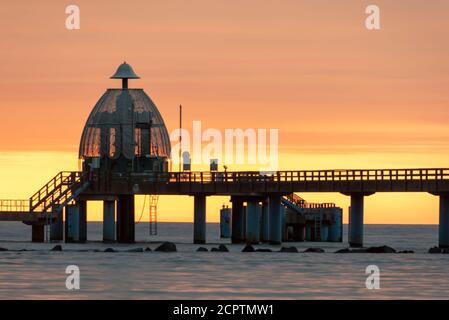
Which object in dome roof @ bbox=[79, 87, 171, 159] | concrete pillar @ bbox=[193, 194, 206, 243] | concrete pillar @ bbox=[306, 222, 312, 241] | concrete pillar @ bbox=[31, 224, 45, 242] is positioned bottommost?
concrete pillar @ bbox=[306, 222, 312, 241]

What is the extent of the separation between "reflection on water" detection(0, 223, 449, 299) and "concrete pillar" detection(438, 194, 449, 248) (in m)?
6.02

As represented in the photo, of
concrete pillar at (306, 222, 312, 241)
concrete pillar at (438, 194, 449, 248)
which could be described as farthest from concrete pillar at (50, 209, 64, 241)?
concrete pillar at (438, 194, 449, 248)

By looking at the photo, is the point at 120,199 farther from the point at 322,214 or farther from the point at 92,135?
the point at 322,214

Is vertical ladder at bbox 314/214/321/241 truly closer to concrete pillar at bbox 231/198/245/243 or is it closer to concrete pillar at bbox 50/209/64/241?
concrete pillar at bbox 231/198/245/243

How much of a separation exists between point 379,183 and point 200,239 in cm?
1548

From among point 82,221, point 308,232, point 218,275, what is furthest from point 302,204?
point 218,275

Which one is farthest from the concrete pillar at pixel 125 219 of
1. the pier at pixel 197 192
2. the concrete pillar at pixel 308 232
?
the concrete pillar at pixel 308 232

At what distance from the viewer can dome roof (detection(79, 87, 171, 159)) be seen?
114875mm

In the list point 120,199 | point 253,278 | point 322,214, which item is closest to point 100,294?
point 253,278

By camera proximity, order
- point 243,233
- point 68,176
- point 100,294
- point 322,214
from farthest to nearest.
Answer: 1. point 322,214
2. point 243,233
3. point 68,176
4. point 100,294

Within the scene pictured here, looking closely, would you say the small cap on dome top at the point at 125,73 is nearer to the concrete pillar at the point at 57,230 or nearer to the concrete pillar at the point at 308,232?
the concrete pillar at the point at 57,230

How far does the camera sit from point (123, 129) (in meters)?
115

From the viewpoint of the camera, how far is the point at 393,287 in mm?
64500

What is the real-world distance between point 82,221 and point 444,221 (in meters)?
28.3
